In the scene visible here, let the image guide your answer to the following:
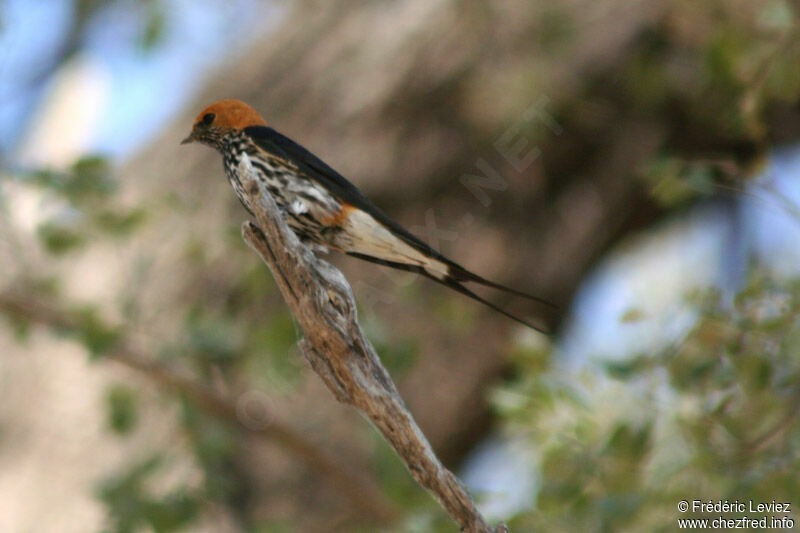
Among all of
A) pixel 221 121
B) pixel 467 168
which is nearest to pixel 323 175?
pixel 221 121

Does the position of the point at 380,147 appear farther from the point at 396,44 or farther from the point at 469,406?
the point at 469,406

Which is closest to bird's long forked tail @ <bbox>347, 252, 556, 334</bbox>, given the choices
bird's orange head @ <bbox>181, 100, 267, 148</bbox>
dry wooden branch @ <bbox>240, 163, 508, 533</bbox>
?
dry wooden branch @ <bbox>240, 163, 508, 533</bbox>

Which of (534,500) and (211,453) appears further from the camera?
(211,453)

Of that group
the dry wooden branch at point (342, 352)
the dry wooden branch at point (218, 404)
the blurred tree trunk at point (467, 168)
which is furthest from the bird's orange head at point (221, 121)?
the blurred tree trunk at point (467, 168)

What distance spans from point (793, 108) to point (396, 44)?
7.84 feet

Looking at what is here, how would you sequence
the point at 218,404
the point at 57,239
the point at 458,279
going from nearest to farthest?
1. the point at 458,279
2. the point at 57,239
3. the point at 218,404

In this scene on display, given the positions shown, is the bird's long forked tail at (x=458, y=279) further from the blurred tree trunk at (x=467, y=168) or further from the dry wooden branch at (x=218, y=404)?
the blurred tree trunk at (x=467, y=168)

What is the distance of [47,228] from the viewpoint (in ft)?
12.8

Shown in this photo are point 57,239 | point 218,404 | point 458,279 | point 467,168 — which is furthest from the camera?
point 467,168

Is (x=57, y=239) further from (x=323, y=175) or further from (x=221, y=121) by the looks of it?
(x=323, y=175)

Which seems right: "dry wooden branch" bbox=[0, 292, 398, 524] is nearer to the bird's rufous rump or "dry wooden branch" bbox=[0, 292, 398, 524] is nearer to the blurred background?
the blurred background

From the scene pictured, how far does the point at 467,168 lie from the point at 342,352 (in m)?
3.38

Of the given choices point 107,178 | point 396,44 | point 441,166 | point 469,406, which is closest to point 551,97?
point 441,166

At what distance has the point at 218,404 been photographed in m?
4.28
